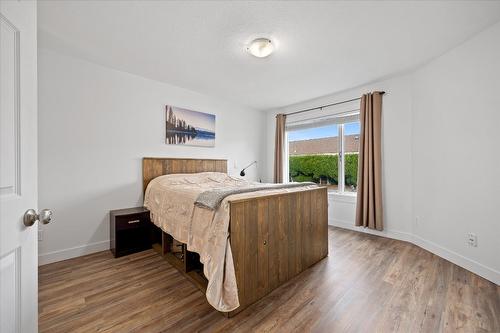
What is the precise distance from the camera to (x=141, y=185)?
120 inches

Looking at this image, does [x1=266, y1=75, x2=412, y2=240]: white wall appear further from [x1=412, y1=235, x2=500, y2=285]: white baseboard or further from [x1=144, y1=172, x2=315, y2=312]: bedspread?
[x1=144, y1=172, x2=315, y2=312]: bedspread

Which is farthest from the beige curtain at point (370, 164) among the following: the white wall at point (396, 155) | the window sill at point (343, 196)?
the window sill at point (343, 196)

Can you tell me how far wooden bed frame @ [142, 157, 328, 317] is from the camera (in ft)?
5.19

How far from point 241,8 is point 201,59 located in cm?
99

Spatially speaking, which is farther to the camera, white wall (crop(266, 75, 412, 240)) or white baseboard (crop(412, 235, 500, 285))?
white wall (crop(266, 75, 412, 240))

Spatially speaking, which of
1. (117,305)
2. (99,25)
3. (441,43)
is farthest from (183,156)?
(441,43)

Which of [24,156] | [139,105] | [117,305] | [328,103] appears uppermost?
[328,103]

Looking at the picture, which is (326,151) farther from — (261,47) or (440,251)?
(261,47)

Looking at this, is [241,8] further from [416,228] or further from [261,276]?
[416,228]

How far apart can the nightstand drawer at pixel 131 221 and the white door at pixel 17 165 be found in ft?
5.97

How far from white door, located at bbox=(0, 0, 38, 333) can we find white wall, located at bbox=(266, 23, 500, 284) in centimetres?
Result: 341

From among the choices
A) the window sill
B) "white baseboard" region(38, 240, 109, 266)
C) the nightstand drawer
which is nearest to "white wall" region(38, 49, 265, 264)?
"white baseboard" region(38, 240, 109, 266)

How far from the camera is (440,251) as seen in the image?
2.53 m

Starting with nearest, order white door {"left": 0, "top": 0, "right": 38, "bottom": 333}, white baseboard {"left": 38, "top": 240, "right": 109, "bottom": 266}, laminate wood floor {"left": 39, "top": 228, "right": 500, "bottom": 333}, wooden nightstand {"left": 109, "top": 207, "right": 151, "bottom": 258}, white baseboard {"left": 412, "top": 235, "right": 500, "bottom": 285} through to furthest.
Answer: white door {"left": 0, "top": 0, "right": 38, "bottom": 333} → laminate wood floor {"left": 39, "top": 228, "right": 500, "bottom": 333} → white baseboard {"left": 412, "top": 235, "right": 500, "bottom": 285} → white baseboard {"left": 38, "top": 240, "right": 109, "bottom": 266} → wooden nightstand {"left": 109, "top": 207, "right": 151, "bottom": 258}
